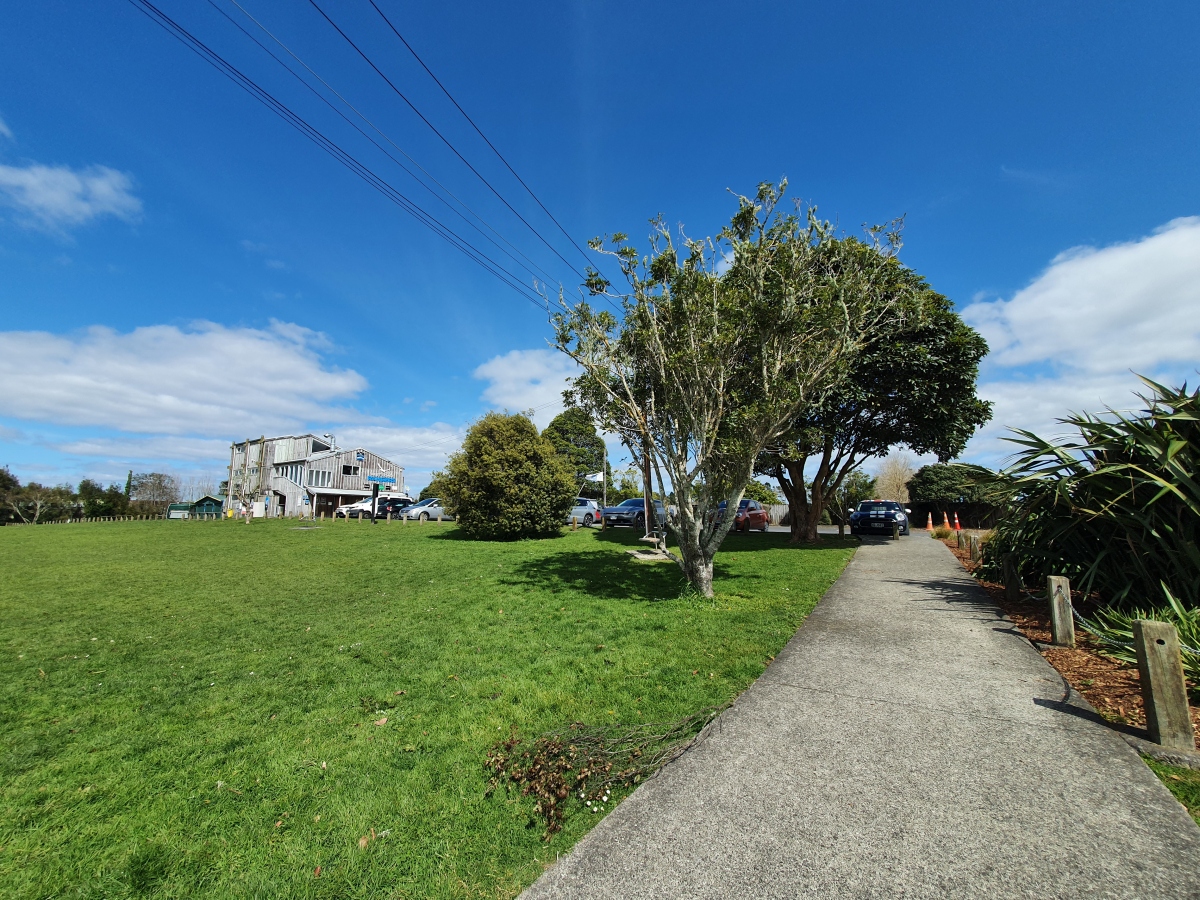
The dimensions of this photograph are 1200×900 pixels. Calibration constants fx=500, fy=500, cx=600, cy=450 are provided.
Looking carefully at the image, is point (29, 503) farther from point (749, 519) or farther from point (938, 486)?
point (938, 486)

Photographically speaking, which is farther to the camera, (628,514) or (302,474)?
(302,474)

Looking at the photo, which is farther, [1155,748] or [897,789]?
[1155,748]

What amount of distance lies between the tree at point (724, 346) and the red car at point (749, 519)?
16.3 m

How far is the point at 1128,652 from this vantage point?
14.9 feet

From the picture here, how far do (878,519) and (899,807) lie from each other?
69.7 ft

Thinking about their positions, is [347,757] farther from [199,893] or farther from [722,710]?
[722,710]

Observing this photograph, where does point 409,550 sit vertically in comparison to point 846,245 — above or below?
below

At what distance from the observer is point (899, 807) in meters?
2.52

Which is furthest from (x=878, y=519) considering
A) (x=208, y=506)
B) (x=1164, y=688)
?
(x=208, y=506)

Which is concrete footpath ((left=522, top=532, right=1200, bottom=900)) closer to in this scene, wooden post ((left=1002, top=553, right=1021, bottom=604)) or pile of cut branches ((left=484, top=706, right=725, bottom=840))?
pile of cut branches ((left=484, top=706, right=725, bottom=840))

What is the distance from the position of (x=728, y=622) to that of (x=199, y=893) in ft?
17.9

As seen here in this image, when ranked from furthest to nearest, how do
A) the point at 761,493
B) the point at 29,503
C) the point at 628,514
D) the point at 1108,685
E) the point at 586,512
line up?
1. the point at 29,503
2. the point at 761,493
3. the point at 586,512
4. the point at 628,514
5. the point at 1108,685

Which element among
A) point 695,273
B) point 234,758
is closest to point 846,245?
point 695,273

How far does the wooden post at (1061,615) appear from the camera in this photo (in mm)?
5098
